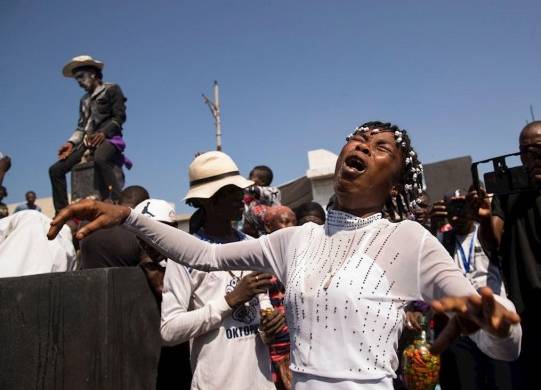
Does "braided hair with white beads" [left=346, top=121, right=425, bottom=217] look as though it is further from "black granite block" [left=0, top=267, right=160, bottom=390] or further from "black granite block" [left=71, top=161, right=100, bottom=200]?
"black granite block" [left=71, top=161, right=100, bottom=200]

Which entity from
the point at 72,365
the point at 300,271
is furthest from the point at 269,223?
the point at 300,271

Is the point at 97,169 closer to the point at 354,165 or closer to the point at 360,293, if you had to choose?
the point at 354,165

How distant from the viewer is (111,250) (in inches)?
117

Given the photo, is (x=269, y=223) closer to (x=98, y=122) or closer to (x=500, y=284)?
(x=500, y=284)

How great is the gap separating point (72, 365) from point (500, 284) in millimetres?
3096

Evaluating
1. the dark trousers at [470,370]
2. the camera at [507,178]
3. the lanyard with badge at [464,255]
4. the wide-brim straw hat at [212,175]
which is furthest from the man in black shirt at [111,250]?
the dark trousers at [470,370]

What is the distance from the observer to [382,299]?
4.84ft

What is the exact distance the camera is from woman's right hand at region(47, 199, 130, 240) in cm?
167

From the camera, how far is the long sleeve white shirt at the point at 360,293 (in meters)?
1.44

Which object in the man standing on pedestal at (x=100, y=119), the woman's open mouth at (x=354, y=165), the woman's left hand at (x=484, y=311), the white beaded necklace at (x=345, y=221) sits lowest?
the woman's left hand at (x=484, y=311)

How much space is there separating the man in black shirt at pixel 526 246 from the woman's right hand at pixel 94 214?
87.3 inches

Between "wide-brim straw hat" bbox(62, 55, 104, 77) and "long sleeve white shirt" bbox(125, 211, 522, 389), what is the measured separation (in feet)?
19.6

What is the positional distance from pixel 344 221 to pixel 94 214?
36.8 inches

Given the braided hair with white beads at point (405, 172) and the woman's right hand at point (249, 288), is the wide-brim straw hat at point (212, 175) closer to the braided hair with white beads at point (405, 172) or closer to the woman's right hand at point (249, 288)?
the woman's right hand at point (249, 288)
